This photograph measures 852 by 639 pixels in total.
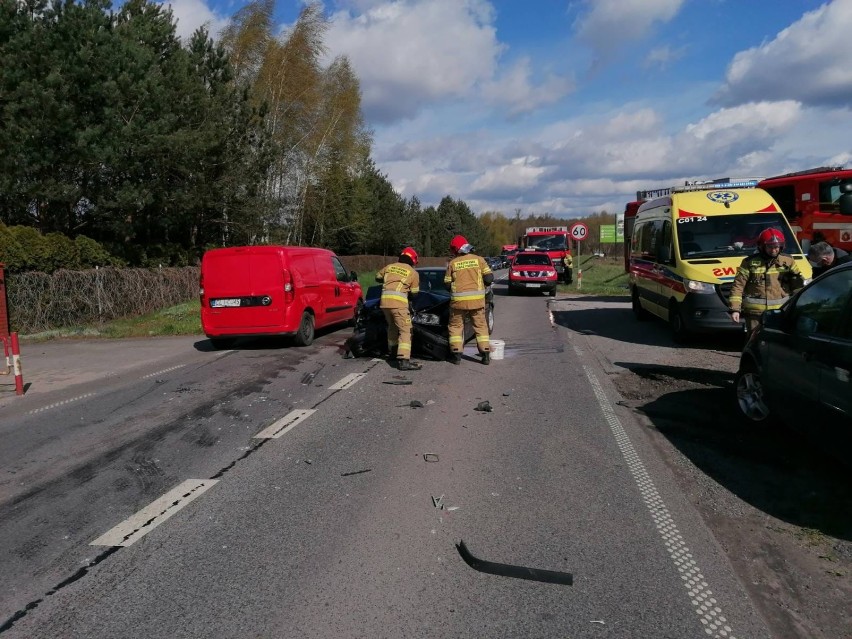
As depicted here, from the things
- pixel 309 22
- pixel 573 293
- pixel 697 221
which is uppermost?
pixel 309 22

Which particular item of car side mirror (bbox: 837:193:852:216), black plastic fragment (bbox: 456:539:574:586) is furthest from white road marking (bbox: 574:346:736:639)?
car side mirror (bbox: 837:193:852:216)

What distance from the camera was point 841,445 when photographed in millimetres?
4441

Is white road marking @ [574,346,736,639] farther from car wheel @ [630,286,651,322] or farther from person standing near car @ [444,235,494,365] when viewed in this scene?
car wheel @ [630,286,651,322]

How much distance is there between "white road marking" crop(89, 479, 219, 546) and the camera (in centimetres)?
409

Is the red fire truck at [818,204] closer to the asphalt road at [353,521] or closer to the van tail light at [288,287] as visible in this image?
the asphalt road at [353,521]

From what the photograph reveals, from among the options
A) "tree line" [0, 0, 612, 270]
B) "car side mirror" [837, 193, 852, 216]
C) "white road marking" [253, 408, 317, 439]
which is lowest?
"white road marking" [253, 408, 317, 439]

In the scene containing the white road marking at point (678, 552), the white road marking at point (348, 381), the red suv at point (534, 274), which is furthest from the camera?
the red suv at point (534, 274)

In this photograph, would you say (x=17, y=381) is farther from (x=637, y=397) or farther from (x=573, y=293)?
(x=573, y=293)

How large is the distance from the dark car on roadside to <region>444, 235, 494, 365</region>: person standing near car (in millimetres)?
3955

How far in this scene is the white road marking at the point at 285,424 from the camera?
20.9 feet

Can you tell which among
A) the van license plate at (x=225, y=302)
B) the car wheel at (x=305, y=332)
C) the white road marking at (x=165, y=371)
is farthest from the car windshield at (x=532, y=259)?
the white road marking at (x=165, y=371)

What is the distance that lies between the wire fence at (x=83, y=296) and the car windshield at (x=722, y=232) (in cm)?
1457

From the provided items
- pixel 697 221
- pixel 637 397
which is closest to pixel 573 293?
pixel 697 221

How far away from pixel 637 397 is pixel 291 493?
4.55 metres
